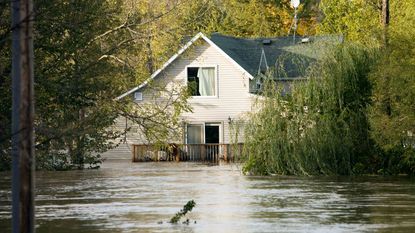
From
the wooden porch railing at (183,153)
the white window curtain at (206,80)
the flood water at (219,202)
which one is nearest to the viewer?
the flood water at (219,202)

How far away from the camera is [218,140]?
7294 cm

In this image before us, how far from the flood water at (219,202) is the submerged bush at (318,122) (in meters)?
1.44

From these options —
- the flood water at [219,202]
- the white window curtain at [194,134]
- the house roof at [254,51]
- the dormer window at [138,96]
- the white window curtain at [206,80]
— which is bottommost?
the flood water at [219,202]

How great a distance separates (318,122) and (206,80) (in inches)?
889

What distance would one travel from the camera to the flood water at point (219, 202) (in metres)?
28.3

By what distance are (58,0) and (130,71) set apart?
694 inches

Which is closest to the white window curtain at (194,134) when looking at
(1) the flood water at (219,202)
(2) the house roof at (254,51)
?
(2) the house roof at (254,51)

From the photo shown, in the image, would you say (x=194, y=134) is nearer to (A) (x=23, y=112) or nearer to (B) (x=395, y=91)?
(B) (x=395, y=91)

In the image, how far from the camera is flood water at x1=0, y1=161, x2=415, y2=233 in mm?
28328

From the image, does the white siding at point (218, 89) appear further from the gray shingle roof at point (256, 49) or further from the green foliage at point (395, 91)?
the green foliage at point (395, 91)

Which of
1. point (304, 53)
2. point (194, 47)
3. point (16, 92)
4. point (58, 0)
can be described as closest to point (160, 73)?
point (194, 47)

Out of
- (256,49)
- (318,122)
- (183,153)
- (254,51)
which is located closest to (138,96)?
(183,153)

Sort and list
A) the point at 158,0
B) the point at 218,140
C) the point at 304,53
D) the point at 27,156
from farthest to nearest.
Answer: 1. the point at 218,140
2. the point at 304,53
3. the point at 158,0
4. the point at 27,156

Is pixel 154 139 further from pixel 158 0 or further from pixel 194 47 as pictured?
pixel 194 47
